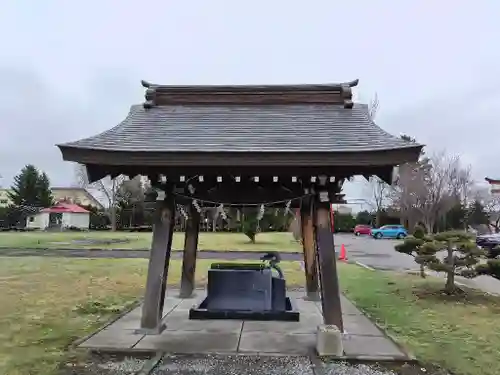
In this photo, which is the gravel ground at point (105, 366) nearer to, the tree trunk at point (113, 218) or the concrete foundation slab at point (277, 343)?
the concrete foundation slab at point (277, 343)

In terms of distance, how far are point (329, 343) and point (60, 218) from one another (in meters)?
47.8

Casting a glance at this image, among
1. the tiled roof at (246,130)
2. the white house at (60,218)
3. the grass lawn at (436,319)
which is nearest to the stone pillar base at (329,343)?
the grass lawn at (436,319)

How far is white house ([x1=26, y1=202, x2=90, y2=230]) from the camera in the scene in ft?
156

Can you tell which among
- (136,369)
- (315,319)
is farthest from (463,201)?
(136,369)

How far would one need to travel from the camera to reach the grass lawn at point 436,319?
5801 millimetres

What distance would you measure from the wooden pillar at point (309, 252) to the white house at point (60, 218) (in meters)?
42.4

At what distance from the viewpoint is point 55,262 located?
16.9 metres

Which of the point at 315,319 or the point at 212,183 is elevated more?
the point at 212,183

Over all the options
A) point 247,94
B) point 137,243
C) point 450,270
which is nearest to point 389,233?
point 137,243

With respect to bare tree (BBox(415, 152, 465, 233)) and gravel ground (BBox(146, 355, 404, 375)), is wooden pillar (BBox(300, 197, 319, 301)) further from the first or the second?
bare tree (BBox(415, 152, 465, 233))

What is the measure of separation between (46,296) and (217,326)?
498cm

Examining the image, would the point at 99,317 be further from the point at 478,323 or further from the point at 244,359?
the point at 478,323

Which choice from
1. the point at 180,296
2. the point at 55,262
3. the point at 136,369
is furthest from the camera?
the point at 55,262

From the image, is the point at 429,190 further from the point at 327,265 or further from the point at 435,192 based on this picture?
the point at 327,265
